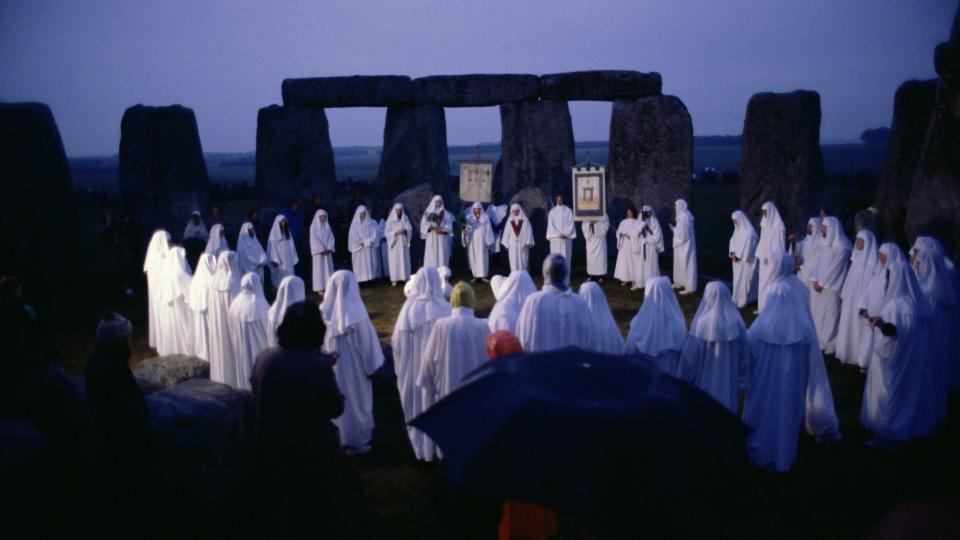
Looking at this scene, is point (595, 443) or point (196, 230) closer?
point (595, 443)

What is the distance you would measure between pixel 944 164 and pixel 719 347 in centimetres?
678

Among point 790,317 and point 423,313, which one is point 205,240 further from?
point 790,317

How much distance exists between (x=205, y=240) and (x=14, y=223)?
5596 mm

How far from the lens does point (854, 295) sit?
9430 millimetres

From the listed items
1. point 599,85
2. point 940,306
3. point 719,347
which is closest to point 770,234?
point 940,306

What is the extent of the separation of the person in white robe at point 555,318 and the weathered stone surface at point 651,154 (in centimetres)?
1167

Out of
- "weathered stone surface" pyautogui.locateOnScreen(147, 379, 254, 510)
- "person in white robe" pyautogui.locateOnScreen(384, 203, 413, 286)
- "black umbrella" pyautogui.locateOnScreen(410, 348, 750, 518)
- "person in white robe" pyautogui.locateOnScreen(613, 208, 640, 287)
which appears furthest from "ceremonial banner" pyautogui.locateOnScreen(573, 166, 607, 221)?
"black umbrella" pyautogui.locateOnScreen(410, 348, 750, 518)

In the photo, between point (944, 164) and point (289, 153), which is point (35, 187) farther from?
point (944, 164)

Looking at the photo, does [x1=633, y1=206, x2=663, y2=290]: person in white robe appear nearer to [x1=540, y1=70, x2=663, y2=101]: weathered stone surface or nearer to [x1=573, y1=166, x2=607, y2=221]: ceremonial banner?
[x1=573, y1=166, x2=607, y2=221]: ceremonial banner

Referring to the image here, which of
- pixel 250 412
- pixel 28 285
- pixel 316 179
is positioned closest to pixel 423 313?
pixel 250 412

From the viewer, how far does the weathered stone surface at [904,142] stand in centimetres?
A: 1523

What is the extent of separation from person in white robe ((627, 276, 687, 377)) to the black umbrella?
323 cm

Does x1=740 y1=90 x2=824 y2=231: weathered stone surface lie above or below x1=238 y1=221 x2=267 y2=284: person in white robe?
above

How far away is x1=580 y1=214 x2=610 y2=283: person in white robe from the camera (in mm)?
15578
